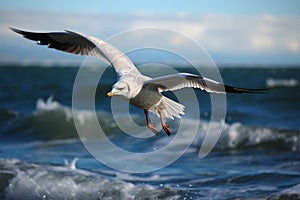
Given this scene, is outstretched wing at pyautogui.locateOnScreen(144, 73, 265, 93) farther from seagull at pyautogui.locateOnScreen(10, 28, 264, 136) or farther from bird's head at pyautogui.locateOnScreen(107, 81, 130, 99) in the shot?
bird's head at pyautogui.locateOnScreen(107, 81, 130, 99)

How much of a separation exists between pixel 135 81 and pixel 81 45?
5.57ft

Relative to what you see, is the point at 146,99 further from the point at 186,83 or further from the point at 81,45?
the point at 81,45

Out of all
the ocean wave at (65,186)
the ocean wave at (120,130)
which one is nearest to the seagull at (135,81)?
the ocean wave at (65,186)

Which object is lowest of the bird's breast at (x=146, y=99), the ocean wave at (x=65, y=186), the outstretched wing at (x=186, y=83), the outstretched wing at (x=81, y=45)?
the ocean wave at (x=65, y=186)

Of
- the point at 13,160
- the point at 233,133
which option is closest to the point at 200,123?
the point at 233,133

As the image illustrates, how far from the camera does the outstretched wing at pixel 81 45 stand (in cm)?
825

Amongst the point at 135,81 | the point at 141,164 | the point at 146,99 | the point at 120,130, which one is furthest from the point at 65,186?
the point at 120,130

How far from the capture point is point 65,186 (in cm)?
1009

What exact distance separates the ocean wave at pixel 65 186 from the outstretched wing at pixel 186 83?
251cm

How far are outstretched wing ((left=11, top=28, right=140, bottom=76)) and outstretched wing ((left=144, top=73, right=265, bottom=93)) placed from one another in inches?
28.1

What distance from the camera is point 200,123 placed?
17.9m

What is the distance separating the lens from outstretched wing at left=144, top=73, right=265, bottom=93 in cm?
720

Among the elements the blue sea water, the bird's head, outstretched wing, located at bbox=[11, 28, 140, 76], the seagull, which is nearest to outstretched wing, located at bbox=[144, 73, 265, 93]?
the seagull

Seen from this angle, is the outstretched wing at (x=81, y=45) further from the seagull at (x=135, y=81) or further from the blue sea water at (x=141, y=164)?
the blue sea water at (x=141, y=164)
